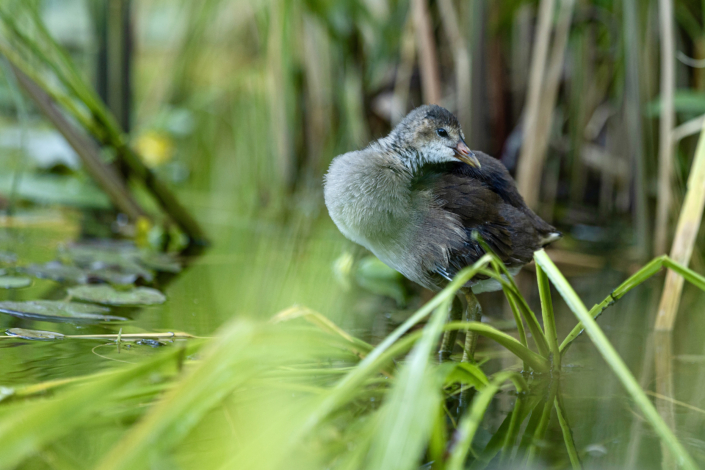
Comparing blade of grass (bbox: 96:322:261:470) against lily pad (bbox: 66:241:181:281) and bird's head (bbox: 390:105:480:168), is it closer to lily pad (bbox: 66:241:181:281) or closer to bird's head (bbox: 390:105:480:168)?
bird's head (bbox: 390:105:480:168)

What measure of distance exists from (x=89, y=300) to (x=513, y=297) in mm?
1396

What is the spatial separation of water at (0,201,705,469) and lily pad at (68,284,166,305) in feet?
0.20

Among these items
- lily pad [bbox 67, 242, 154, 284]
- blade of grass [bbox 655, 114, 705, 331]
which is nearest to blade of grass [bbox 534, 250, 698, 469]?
blade of grass [bbox 655, 114, 705, 331]

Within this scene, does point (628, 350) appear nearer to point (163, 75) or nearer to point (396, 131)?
point (396, 131)

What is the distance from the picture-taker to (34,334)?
1758mm

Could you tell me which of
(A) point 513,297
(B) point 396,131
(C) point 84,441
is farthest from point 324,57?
(C) point 84,441

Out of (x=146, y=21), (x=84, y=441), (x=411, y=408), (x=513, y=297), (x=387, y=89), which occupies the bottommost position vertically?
(x=84, y=441)

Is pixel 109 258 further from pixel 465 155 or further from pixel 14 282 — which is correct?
pixel 465 155

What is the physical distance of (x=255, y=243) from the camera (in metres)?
3.28

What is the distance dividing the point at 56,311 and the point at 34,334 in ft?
0.73

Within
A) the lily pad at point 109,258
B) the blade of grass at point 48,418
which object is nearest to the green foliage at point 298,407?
the blade of grass at point 48,418

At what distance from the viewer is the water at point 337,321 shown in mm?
1424

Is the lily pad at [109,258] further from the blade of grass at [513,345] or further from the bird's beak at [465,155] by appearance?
the blade of grass at [513,345]

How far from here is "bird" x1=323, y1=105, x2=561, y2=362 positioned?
184 centimetres
